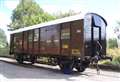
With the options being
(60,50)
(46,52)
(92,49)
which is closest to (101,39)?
(92,49)

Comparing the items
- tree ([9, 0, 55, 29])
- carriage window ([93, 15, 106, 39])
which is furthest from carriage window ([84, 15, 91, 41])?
tree ([9, 0, 55, 29])

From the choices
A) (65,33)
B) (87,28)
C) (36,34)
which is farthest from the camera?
(36,34)

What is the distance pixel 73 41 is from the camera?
14.1m

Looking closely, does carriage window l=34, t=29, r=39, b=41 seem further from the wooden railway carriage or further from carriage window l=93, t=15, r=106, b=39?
carriage window l=93, t=15, r=106, b=39

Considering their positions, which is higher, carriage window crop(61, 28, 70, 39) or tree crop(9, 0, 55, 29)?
tree crop(9, 0, 55, 29)

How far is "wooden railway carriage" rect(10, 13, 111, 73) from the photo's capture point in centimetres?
1373

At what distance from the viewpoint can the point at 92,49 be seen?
14.2 m

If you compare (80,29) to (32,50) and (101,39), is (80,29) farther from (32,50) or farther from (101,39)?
(32,50)

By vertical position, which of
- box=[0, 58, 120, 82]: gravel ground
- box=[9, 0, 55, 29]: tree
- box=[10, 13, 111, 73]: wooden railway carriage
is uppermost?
box=[9, 0, 55, 29]: tree

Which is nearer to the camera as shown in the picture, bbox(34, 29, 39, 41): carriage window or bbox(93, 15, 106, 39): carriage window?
bbox(93, 15, 106, 39): carriage window

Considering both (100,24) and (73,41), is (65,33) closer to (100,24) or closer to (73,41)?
(73,41)

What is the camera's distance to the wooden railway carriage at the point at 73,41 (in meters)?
13.7

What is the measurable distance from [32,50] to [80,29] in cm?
623

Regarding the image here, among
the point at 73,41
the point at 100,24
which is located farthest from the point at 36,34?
the point at 100,24
